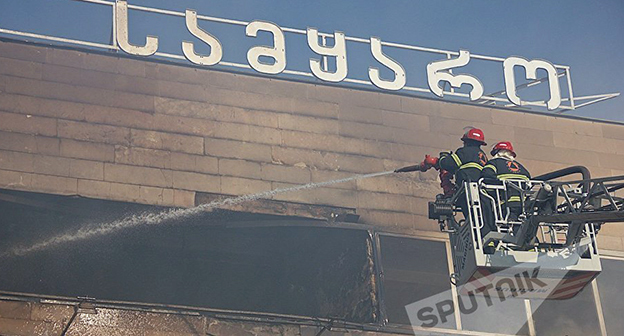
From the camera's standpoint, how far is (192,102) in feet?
55.8

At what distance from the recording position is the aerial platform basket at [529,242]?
11711 mm

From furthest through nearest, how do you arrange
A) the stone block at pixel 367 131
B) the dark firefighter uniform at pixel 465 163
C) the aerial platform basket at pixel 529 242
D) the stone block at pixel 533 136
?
the stone block at pixel 533 136 → the stone block at pixel 367 131 → the dark firefighter uniform at pixel 465 163 → the aerial platform basket at pixel 529 242

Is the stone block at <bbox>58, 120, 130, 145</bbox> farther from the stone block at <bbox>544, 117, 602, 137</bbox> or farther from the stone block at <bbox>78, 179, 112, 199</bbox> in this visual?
the stone block at <bbox>544, 117, 602, 137</bbox>

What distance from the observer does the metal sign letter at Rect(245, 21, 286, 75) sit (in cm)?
1770

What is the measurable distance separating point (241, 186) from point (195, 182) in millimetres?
772

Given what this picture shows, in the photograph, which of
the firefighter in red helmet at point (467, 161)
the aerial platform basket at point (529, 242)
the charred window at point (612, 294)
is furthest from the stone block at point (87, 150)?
the charred window at point (612, 294)

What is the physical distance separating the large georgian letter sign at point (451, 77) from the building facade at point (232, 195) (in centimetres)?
46

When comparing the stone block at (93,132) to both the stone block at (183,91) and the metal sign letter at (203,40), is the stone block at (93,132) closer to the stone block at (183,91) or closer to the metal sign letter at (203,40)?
the stone block at (183,91)

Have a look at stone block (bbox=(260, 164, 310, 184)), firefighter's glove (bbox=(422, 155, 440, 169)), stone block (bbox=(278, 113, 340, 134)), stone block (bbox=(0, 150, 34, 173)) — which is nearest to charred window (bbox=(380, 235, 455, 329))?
stone block (bbox=(260, 164, 310, 184))

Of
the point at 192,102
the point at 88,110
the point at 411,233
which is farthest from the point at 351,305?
the point at 88,110

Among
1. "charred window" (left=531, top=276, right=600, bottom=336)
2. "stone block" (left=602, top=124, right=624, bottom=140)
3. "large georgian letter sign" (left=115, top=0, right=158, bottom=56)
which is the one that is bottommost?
"charred window" (left=531, top=276, right=600, bottom=336)

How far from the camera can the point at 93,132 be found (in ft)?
53.4

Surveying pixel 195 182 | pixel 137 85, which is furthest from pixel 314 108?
pixel 137 85

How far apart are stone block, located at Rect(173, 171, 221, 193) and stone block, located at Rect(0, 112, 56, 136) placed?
211 centimetres
